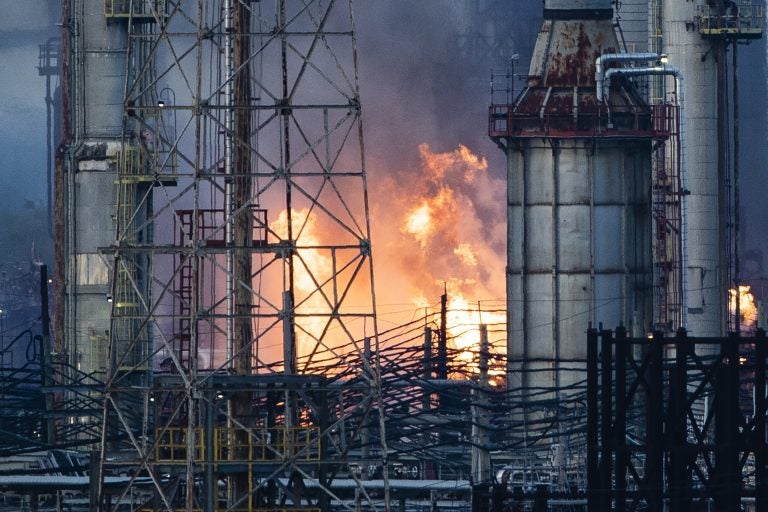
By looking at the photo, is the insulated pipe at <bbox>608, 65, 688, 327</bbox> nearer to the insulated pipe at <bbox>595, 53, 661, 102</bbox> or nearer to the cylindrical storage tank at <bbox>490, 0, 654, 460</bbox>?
the insulated pipe at <bbox>595, 53, 661, 102</bbox>

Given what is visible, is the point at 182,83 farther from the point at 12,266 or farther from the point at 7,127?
the point at 12,266

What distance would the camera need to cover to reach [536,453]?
52.7 metres

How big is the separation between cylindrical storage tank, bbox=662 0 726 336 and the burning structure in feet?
0.25

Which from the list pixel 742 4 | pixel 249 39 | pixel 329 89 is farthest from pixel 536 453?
pixel 329 89

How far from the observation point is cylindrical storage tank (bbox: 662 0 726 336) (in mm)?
63250

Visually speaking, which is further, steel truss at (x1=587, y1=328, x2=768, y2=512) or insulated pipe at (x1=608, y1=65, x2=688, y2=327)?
insulated pipe at (x1=608, y1=65, x2=688, y2=327)

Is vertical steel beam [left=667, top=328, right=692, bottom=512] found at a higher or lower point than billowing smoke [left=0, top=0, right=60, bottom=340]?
lower

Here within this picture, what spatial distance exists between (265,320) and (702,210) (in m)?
27.4

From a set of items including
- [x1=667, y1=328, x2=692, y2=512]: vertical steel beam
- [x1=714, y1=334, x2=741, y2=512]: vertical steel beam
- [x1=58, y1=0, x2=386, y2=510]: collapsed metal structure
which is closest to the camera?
[x1=58, y1=0, x2=386, y2=510]: collapsed metal structure

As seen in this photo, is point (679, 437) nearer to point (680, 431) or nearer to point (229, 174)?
point (680, 431)

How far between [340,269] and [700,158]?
23.9 m

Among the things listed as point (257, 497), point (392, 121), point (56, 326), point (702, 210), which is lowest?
point (257, 497)

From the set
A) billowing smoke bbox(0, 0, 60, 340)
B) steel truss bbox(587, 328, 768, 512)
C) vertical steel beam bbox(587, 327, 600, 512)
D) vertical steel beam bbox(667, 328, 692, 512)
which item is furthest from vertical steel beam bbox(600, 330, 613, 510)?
billowing smoke bbox(0, 0, 60, 340)

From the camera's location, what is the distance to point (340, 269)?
43.7 m
